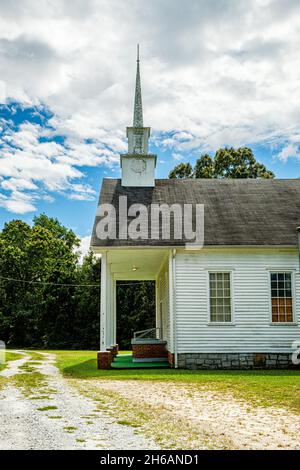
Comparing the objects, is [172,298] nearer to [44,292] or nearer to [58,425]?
[58,425]

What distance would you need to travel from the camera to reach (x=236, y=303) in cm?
1684

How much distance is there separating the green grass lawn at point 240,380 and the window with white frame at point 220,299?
1.98 m

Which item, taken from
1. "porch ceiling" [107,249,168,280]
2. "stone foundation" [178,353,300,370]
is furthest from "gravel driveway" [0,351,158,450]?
"porch ceiling" [107,249,168,280]

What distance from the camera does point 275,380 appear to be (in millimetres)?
13125

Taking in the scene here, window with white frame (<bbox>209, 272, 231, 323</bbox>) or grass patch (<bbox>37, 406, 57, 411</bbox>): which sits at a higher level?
window with white frame (<bbox>209, 272, 231, 323</bbox>)

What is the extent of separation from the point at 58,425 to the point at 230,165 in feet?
109

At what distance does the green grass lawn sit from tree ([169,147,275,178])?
23.8 metres

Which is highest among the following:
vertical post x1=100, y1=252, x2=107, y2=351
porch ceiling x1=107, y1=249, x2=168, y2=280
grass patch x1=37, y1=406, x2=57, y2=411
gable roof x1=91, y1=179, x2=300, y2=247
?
gable roof x1=91, y1=179, x2=300, y2=247

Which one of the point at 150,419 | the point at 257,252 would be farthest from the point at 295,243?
the point at 150,419

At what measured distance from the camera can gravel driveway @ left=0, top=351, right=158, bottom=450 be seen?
5992 mm

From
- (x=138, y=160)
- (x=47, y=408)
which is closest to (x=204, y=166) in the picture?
(x=138, y=160)

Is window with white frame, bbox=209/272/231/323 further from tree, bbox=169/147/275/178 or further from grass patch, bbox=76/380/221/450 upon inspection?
tree, bbox=169/147/275/178

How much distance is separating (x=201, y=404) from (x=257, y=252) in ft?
28.5
